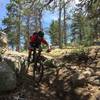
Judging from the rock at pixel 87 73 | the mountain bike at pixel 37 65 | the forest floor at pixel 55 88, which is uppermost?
the mountain bike at pixel 37 65

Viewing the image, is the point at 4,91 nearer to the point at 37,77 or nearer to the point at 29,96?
the point at 29,96

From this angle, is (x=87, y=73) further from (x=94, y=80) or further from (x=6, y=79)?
(x=6, y=79)

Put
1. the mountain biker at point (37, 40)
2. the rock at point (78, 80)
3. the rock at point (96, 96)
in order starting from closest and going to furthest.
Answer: the rock at point (96, 96) → the rock at point (78, 80) → the mountain biker at point (37, 40)

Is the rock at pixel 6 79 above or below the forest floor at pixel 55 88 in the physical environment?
above

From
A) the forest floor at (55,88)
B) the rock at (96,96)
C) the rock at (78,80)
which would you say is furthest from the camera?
the rock at (78,80)

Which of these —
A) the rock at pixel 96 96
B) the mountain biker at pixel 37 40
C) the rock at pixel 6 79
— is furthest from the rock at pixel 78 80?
the rock at pixel 6 79

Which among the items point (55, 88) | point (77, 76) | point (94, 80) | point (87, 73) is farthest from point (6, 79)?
point (87, 73)

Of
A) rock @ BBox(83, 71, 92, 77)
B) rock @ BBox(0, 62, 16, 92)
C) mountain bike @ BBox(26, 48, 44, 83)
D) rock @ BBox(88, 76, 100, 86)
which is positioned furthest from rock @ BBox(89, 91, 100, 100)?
rock @ BBox(0, 62, 16, 92)

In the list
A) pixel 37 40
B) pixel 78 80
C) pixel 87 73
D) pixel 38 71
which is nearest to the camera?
pixel 78 80

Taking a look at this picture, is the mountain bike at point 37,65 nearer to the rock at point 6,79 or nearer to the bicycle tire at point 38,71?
the bicycle tire at point 38,71

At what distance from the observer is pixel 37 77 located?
546 inches

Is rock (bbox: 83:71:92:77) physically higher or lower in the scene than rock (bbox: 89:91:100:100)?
higher

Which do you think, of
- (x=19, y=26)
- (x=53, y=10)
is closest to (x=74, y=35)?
(x=19, y=26)

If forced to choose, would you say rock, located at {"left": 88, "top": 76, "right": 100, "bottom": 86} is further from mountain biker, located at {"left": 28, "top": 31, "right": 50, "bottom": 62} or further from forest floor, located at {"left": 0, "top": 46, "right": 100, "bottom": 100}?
mountain biker, located at {"left": 28, "top": 31, "right": 50, "bottom": 62}
